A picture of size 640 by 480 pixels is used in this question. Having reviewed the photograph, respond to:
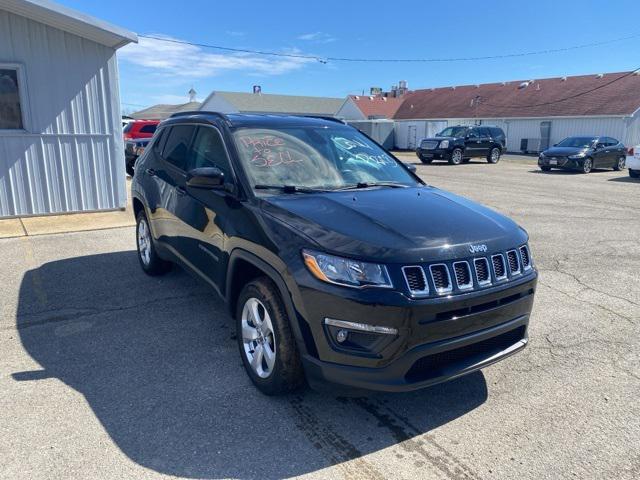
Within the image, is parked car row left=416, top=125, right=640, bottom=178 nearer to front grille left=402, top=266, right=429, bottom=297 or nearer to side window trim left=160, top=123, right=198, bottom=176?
side window trim left=160, top=123, right=198, bottom=176

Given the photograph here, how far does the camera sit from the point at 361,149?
4570 mm

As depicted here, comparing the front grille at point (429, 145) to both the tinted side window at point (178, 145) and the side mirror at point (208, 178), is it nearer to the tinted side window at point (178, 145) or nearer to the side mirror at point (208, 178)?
the tinted side window at point (178, 145)

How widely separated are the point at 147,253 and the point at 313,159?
271 cm

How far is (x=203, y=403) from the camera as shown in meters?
3.28

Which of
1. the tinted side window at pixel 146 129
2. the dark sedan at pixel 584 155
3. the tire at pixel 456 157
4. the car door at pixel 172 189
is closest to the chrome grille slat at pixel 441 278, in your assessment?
the car door at pixel 172 189

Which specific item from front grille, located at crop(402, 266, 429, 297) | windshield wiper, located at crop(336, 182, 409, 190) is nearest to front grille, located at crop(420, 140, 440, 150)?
windshield wiper, located at crop(336, 182, 409, 190)

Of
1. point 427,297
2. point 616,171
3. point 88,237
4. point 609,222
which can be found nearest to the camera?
point 427,297

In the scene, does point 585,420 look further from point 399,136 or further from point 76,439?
point 399,136

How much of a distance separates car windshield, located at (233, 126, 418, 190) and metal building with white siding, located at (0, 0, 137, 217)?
5.95 m

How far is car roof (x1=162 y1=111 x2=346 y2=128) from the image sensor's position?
419 cm

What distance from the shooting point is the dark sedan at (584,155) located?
21047 mm

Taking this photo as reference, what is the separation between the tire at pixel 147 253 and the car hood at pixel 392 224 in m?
2.67

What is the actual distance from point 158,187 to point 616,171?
2357 centimetres

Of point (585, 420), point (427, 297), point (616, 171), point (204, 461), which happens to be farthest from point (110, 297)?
point (616, 171)
